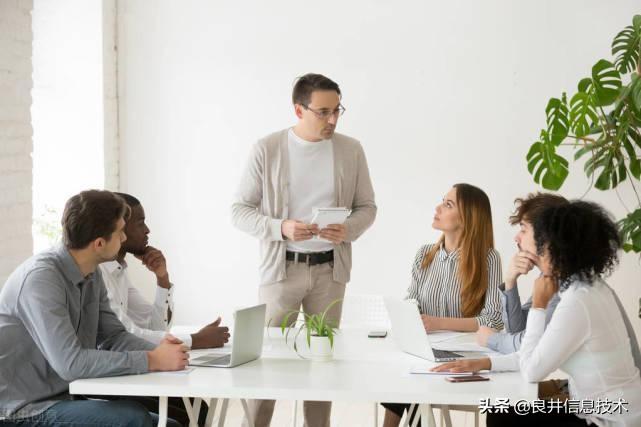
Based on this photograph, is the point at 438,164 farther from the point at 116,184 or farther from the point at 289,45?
the point at 116,184

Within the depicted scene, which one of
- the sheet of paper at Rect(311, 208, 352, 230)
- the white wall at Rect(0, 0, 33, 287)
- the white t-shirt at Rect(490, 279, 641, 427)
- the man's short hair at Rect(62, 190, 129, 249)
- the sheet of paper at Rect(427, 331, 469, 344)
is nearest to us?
the white t-shirt at Rect(490, 279, 641, 427)

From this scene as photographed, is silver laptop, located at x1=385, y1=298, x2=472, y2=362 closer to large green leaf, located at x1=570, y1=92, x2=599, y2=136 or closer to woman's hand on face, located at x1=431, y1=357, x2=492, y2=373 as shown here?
woman's hand on face, located at x1=431, y1=357, x2=492, y2=373

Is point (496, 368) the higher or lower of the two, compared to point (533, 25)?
lower

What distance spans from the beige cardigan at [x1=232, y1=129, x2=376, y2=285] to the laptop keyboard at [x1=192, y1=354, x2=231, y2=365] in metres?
0.98

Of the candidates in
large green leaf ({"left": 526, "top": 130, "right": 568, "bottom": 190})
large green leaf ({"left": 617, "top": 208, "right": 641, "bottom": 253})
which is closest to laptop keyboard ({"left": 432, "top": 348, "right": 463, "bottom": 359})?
large green leaf ({"left": 617, "top": 208, "right": 641, "bottom": 253})

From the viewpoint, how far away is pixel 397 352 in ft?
10.5

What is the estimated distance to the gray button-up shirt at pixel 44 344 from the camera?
8.67ft

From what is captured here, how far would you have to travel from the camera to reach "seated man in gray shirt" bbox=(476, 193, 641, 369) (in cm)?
294

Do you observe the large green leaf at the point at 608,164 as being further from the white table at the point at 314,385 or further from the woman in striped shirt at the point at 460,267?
the white table at the point at 314,385

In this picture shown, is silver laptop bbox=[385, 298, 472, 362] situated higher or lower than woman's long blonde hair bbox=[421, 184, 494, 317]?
lower

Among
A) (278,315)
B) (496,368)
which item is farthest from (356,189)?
A: (496,368)

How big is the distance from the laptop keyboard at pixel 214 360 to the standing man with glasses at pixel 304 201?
951mm

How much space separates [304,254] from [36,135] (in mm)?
2582

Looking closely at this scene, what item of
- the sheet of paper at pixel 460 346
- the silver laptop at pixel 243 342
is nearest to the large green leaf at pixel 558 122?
the sheet of paper at pixel 460 346
